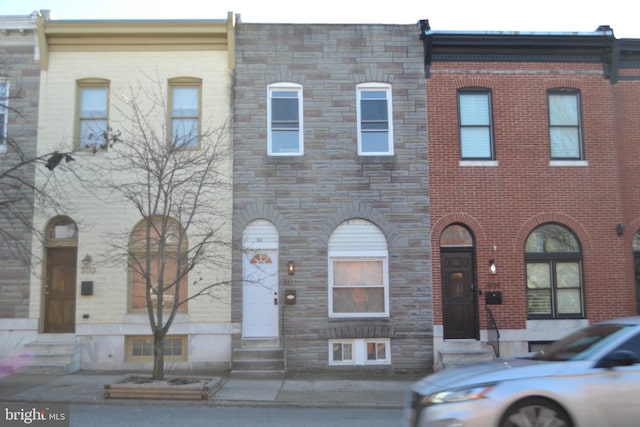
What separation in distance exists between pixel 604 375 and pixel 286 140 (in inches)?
403

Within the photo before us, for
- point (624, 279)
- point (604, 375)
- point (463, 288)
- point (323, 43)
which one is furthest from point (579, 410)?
point (323, 43)

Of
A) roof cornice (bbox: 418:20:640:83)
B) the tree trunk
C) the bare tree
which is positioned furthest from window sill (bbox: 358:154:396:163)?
the tree trunk

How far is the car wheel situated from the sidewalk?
5018 millimetres

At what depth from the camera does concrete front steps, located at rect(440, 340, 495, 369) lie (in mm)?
13484

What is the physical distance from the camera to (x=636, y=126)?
15.1 m

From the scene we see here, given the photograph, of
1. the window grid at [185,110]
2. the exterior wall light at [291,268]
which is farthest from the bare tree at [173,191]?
the exterior wall light at [291,268]

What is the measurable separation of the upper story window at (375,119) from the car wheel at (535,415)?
31.1ft

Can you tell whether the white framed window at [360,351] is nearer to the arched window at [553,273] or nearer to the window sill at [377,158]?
the arched window at [553,273]

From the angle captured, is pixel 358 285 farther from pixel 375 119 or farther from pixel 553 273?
pixel 553 273

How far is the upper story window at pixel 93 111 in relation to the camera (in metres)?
14.5

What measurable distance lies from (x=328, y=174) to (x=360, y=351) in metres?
4.34

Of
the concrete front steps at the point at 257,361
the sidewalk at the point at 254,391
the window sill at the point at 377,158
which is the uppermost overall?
the window sill at the point at 377,158

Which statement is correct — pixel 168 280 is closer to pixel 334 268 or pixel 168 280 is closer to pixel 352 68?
pixel 334 268

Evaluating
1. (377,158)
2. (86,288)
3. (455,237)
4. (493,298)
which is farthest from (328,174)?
(86,288)
